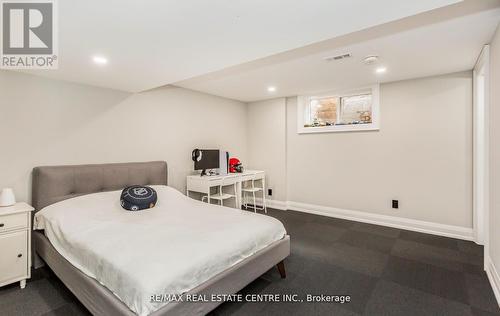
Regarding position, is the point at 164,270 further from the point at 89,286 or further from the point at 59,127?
the point at 59,127

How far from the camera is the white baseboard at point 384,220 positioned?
3.32 meters

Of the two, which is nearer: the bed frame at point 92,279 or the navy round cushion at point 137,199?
the bed frame at point 92,279

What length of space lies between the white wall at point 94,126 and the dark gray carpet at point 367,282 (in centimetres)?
115

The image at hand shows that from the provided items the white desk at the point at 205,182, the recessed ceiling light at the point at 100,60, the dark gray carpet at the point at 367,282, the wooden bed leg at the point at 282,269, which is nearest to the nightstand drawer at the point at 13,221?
the dark gray carpet at the point at 367,282

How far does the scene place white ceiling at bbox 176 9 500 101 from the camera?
2.10 meters

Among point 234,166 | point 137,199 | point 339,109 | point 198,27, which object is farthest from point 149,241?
point 339,109

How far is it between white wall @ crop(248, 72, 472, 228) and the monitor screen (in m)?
1.72

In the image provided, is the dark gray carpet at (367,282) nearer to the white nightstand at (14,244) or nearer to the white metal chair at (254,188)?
the white nightstand at (14,244)

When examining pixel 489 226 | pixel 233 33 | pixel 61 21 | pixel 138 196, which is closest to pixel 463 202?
pixel 489 226

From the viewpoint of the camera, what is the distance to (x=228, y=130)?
16.1ft

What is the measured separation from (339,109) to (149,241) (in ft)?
12.4

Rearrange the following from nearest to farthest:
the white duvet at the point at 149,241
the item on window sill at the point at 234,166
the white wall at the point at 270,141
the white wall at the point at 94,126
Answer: the white duvet at the point at 149,241 < the white wall at the point at 94,126 < the item on window sill at the point at 234,166 < the white wall at the point at 270,141

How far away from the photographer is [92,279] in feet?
5.30

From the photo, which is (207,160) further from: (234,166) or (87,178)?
(87,178)
